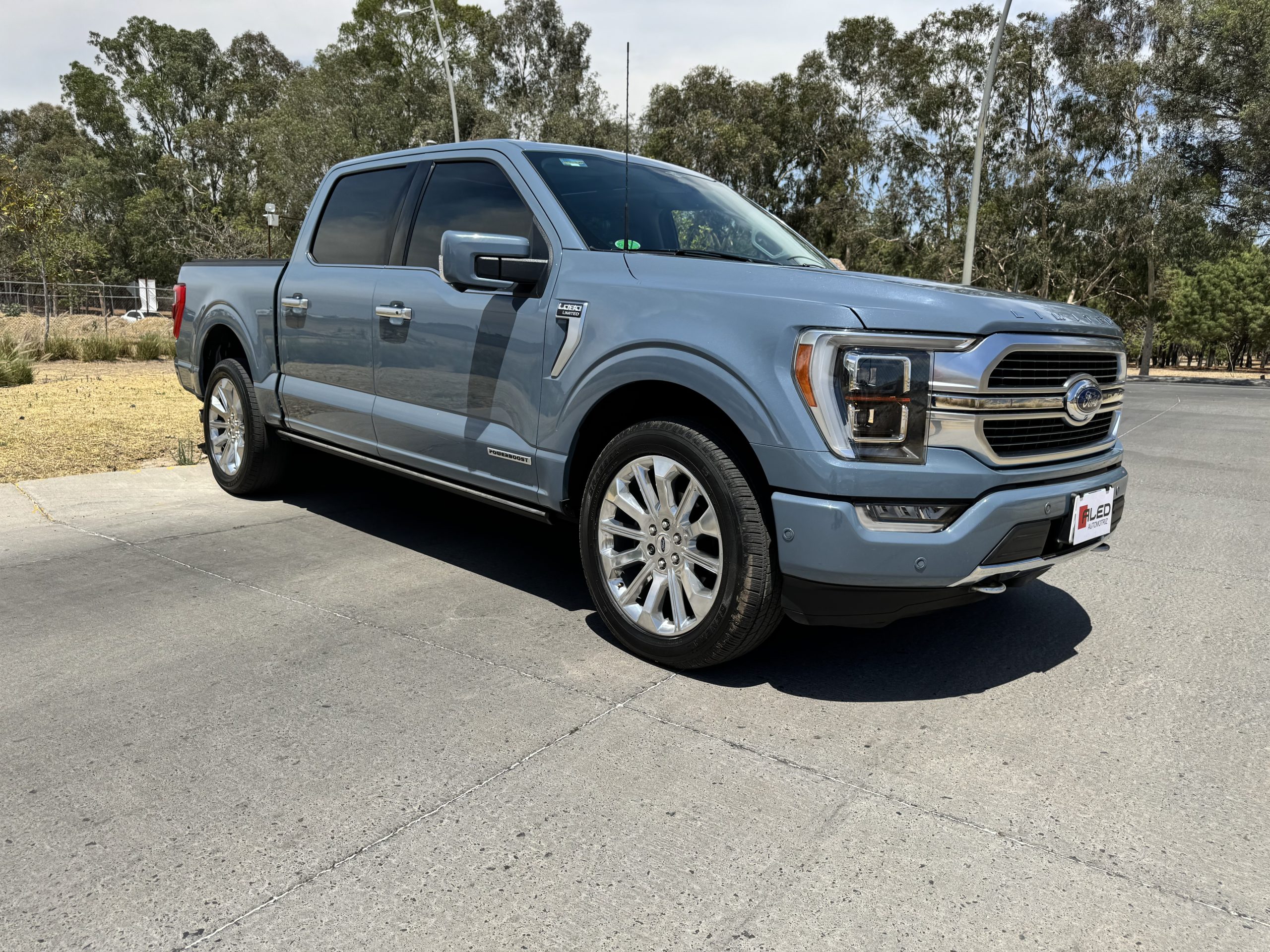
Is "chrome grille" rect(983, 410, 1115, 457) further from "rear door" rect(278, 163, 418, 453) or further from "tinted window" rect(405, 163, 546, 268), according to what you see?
"rear door" rect(278, 163, 418, 453)

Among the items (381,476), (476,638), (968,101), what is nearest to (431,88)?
(968,101)

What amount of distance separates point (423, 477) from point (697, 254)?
1.69m

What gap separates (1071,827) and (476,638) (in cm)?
223

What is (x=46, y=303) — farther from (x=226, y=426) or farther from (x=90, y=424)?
(x=226, y=426)

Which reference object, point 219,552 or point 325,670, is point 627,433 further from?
point 219,552

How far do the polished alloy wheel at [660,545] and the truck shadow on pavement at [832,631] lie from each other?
28 cm

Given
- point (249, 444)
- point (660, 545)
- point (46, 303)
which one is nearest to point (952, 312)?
point (660, 545)

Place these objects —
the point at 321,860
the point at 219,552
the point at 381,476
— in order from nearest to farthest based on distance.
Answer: the point at 321,860 < the point at 219,552 < the point at 381,476

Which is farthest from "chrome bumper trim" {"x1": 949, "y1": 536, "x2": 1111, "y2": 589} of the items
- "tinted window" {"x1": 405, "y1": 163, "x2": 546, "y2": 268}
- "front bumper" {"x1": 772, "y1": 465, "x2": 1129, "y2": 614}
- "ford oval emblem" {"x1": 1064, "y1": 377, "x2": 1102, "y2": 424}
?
"tinted window" {"x1": 405, "y1": 163, "x2": 546, "y2": 268}

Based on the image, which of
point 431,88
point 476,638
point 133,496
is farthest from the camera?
point 431,88

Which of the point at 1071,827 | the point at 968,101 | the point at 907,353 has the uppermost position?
the point at 968,101

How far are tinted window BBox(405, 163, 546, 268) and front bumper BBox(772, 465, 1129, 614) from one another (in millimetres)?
1694

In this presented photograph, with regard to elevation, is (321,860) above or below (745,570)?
below

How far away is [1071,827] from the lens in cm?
257
